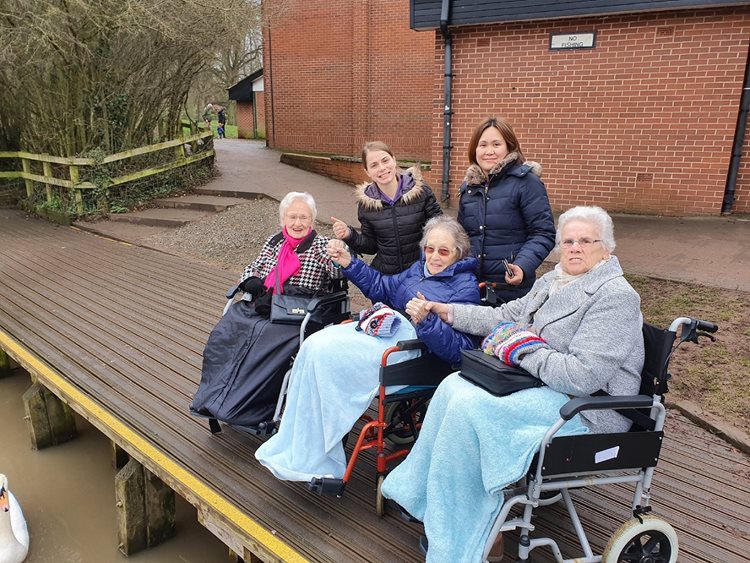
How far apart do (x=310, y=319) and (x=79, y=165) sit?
26.7 ft

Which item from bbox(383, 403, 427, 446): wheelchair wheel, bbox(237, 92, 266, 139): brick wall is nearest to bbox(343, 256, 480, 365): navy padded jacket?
bbox(383, 403, 427, 446): wheelchair wheel

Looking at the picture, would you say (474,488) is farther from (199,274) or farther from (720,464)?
(199,274)

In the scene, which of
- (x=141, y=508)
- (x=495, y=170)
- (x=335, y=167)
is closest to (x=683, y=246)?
(x=495, y=170)

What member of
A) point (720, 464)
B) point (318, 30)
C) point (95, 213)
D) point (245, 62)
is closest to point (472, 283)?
point (720, 464)

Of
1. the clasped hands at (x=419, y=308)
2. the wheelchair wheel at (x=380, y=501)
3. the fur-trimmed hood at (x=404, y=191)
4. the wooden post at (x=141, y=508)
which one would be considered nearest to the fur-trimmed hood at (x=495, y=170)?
the fur-trimmed hood at (x=404, y=191)

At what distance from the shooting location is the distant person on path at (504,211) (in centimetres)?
297

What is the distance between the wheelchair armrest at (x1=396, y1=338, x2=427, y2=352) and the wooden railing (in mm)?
8576

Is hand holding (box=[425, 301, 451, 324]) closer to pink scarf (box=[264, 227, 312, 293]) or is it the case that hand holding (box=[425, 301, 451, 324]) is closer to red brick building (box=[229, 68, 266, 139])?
pink scarf (box=[264, 227, 312, 293])

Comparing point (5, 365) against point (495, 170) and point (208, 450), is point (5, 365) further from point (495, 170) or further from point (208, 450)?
point (495, 170)

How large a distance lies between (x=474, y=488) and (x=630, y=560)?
2.24 feet

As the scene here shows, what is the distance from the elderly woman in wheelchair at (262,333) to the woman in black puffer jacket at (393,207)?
0.76 feet

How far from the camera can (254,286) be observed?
339 cm

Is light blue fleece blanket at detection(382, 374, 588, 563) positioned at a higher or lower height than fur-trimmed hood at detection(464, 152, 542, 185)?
lower

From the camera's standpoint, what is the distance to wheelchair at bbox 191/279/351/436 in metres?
3.05
